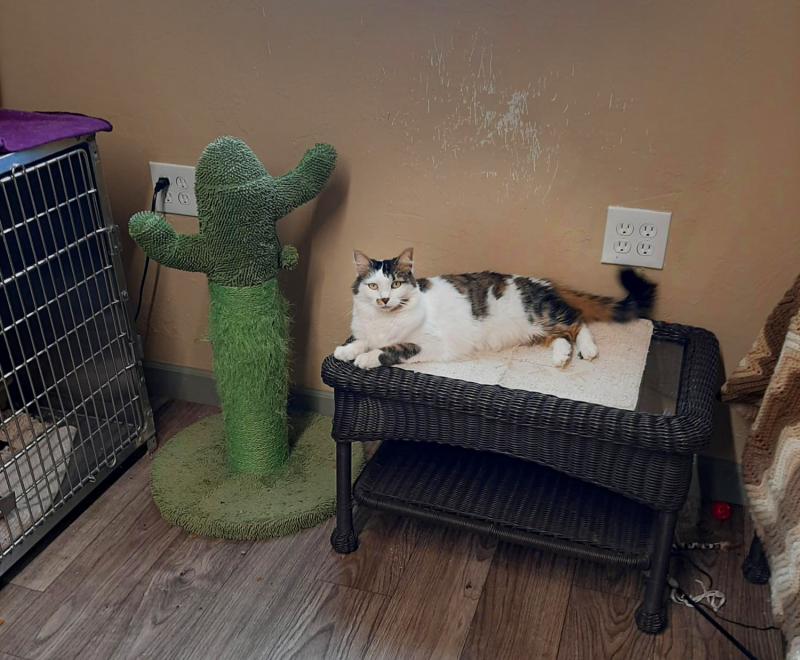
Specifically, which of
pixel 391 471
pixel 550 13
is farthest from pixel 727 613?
pixel 550 13

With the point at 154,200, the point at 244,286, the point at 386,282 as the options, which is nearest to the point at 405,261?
the point at 386,282

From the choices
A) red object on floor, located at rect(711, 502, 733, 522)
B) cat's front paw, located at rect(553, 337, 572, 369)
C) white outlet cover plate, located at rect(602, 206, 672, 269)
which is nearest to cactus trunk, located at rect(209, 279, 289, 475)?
cat's front paw, located at rect(553, 337, 572, 369)

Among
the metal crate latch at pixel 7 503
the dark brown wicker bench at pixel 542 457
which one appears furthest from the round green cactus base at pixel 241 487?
the metal crate latch at pixel 7 503

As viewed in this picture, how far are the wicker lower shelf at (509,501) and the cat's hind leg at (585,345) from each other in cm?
26

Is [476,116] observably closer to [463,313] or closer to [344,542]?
[463,313]

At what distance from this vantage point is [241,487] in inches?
65.7

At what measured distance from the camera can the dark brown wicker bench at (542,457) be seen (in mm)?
1264

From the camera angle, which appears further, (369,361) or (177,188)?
(177,188)

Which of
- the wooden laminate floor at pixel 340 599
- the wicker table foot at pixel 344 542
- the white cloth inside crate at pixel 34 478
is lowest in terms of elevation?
the wooden laminate floor at pixel 340 599

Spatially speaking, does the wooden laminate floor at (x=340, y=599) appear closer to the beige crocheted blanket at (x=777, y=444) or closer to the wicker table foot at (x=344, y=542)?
the wicker table foot at (x=344, y=542)

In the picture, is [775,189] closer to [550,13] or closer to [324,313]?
[550,13]

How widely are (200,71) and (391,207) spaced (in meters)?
0.48

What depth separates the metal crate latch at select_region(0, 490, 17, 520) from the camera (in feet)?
4.92

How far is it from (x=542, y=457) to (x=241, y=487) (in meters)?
0.67
